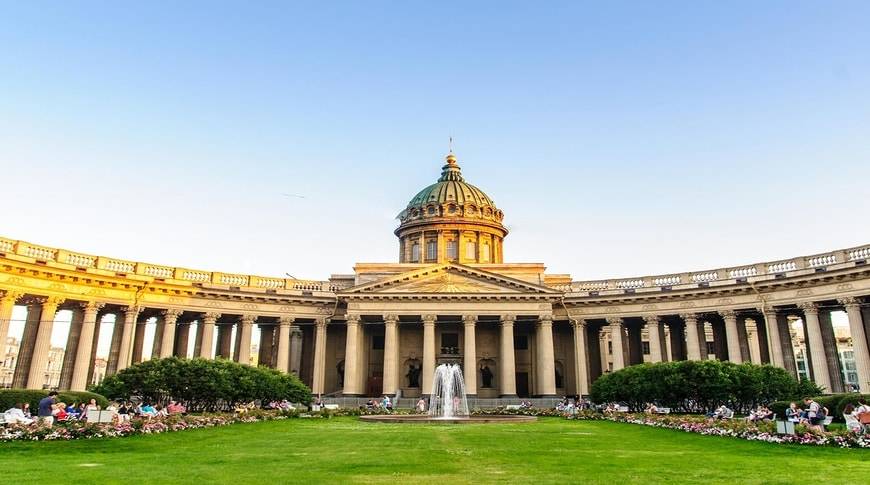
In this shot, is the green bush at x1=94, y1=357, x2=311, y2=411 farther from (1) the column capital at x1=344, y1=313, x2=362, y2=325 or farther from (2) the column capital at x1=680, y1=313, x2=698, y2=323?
(2) the column capital at x1=680, y1=313, x2=698, y2=323

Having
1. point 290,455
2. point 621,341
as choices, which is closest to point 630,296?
point 621,341

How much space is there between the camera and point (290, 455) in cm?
1741

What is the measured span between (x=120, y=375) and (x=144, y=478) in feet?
85.6

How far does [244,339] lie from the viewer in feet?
185

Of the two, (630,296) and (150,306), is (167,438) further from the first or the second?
(630,296)

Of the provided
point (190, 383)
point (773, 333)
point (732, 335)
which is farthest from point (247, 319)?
point (773, 333)

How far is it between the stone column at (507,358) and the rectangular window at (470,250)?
17.1m

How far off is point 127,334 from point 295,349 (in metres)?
20.4

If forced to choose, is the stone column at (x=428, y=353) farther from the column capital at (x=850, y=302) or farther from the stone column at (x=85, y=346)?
the column capital at (x=850, y=302)

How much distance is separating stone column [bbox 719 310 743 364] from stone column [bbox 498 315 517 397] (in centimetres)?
1777

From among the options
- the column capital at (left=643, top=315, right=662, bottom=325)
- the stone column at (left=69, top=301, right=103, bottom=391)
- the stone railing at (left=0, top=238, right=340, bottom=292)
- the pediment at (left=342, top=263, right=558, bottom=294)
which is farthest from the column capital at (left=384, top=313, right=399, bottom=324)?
the stone column at (left=69, top=301, right=103, bottom=391)

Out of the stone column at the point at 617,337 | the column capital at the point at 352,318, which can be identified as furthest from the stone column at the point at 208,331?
the stone column at the point at 617,337

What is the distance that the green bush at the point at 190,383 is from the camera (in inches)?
1385

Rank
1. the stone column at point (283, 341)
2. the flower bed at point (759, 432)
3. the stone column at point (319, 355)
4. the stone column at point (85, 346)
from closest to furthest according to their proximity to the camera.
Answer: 1. the flower bed at point (759, 432)
2. the stone column at point (85, 346)
3. the stone column at point (283, 341)
4. the stone column at point (319, 355)
